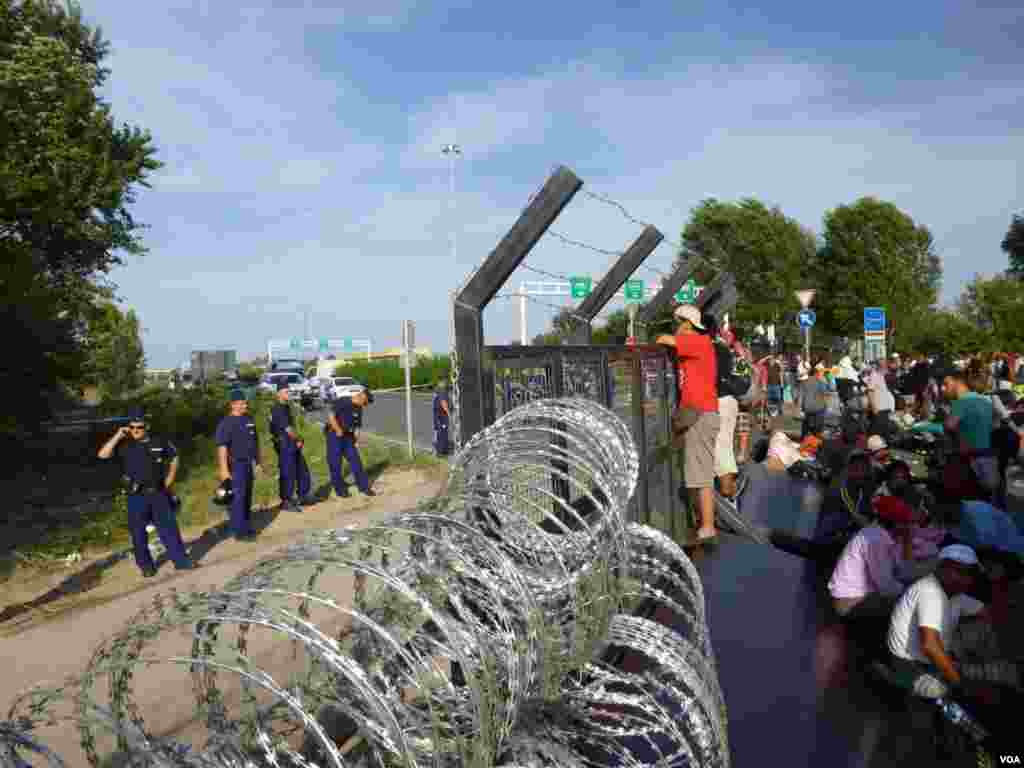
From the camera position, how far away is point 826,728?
14.8 feet

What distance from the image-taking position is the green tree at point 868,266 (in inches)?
1810

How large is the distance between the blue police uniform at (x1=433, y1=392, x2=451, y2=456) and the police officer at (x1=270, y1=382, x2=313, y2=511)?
4565mm

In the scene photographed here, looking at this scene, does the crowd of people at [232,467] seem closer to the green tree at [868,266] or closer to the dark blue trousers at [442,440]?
the dark blue trousers at [442,440]

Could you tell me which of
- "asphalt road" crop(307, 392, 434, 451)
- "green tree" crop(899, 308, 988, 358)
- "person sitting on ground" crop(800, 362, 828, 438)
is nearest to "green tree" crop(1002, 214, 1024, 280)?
"green tree" crop(899, 308, 988, 358)

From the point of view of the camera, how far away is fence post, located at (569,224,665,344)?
6.66 meters

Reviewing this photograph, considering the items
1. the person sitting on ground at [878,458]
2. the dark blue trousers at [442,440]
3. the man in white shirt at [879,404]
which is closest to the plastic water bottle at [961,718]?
the person sitting on ground at [878,458]

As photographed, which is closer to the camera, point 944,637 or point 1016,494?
point 944,637

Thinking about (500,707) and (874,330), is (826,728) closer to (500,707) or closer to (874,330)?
(500,707)

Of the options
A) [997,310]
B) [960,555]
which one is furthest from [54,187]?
[997,310]

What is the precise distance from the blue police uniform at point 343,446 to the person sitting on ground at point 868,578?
8.52 m

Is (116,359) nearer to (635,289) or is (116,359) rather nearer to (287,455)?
(287,455)

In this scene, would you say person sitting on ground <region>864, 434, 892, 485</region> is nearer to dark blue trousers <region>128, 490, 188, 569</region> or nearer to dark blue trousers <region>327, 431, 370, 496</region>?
dark blue trousers <region>128, 490, 188, 569</region>

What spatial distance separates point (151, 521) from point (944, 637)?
7.29 metres

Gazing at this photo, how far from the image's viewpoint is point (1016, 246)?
55.0m
